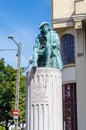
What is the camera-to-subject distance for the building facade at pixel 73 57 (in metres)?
26.5

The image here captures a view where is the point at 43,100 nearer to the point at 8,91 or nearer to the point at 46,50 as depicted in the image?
the point at 46,50

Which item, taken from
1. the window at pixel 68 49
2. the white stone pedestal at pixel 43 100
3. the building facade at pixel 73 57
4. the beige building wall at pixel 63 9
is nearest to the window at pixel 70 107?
the building facade at pixel 73 57

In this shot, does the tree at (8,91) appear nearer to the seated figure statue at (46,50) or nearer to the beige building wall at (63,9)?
the beige building wall at (63,9)

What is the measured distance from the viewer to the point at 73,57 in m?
27.9

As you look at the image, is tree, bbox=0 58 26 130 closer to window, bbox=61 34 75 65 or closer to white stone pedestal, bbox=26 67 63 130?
window, bbox=61 34 75 65

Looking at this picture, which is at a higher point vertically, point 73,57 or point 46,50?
point 73,57

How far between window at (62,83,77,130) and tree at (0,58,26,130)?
17.9 meters

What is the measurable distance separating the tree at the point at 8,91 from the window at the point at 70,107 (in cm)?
1787

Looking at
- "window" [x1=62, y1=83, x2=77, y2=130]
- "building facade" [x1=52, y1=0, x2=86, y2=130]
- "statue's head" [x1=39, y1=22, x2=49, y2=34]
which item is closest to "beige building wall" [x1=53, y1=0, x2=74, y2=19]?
"building facade" [x1=52, y1=0, x2=86, y2=130]

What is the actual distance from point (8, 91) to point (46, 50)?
113 ft

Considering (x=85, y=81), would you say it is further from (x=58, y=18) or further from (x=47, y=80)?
(x=47, y=80)

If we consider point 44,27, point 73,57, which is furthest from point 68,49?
point 44,27

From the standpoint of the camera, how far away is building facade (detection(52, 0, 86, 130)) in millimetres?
26516

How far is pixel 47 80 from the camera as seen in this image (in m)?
11.6
